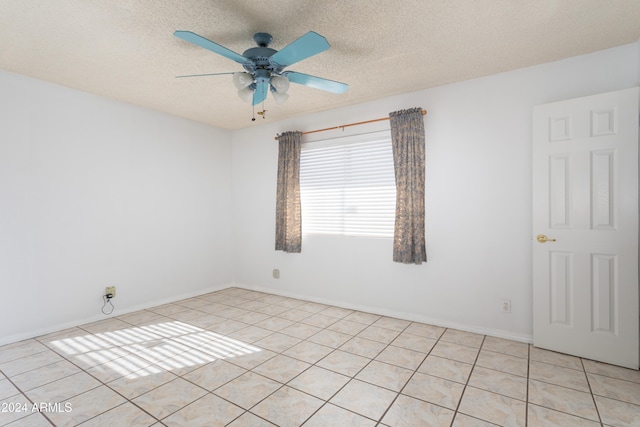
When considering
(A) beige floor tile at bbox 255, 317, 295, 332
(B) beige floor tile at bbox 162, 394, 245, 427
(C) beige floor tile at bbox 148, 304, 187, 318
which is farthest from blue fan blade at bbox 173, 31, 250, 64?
(C) beige floor tile at bbox 148, 304, 187, 318

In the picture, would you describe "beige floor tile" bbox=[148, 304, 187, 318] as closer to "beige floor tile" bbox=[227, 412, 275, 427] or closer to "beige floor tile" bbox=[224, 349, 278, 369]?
"beige floor tile" bbox=[224, 349, 278, 369]

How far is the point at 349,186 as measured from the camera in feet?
13.0

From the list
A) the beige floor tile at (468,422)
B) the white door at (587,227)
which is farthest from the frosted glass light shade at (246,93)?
the beige floor tile at (468,422)

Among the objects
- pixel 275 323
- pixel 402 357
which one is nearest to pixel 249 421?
pixel 402 357

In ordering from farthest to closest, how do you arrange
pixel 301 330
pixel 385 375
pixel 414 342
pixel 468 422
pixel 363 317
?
pixel 363 317
pixel 301 330
pixel 414 342
pixel 385 375
pixel 468 422

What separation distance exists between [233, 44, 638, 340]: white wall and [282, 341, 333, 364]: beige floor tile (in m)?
1.13

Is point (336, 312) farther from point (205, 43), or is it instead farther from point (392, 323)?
point (205, 43)

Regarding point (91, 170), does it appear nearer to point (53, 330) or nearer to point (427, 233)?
point (53, 330)

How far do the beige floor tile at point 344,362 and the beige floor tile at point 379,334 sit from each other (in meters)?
0.42

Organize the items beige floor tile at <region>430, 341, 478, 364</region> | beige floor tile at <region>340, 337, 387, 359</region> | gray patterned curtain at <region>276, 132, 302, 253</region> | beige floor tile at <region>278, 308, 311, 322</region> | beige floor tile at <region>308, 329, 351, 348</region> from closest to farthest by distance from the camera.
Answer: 1. beige floor tile at <region>430, 341, 478, 364</region>
2. beige floor tile at <region>340, 337, 387, 359</region>
3. beige floor tile at <region>308, 329, 351, 348</region>
4. beige floor tile at <region>278, 308, 311, 322</region>
5. gray patterned curtain at <region>276, 132, 302, 253</region>

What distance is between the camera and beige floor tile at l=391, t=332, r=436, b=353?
2.81m

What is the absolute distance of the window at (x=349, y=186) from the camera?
369 cm

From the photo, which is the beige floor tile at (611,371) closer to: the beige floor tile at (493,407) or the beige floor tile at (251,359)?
the beige floor tile at (493,407)

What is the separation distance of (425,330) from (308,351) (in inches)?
50.0
